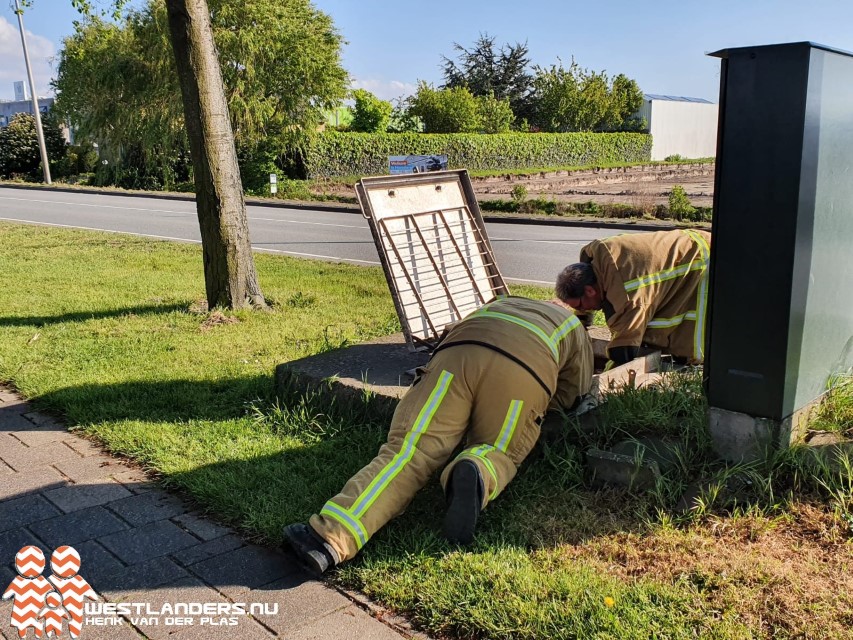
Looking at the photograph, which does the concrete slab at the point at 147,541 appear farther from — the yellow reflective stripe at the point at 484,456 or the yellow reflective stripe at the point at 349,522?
the yellow reflective stripe at the point at 484,456

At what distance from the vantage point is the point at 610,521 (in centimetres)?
342

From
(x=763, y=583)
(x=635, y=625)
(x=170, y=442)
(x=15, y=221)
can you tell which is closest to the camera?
(x=635, y=625)

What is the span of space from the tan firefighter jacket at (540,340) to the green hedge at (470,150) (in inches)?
1166

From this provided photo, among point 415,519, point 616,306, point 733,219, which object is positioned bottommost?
point 415,519

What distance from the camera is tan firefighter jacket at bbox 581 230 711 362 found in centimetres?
479

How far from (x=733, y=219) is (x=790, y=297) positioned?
1.32 feet

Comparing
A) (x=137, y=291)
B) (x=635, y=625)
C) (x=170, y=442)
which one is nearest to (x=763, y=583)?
(x=635, y=625)

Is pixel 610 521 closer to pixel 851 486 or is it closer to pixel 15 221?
pixel 851 486

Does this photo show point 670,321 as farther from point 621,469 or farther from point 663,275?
point 621,469

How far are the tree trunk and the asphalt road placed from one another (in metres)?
4.08

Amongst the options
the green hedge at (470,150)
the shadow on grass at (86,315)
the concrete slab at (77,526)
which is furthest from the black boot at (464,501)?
the green hedge at (470,150)

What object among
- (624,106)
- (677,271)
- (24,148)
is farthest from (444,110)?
(677,271)

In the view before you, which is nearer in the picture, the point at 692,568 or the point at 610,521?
the point at 692,568

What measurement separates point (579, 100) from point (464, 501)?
168 ft
